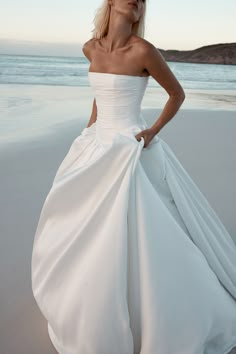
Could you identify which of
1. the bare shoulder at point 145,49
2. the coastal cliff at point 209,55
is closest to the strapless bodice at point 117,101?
the bare shoulder at point 145,49

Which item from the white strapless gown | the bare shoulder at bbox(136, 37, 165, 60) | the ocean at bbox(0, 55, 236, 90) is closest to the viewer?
the white strapless gown

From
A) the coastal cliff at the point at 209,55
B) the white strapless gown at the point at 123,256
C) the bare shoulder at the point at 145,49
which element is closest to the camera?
the white strapless gown at the point at 123,256

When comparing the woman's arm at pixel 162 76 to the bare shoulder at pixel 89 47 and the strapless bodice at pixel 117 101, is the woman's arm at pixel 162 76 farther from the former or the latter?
the bare shoulder at pixel 89 47

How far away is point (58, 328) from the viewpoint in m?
2.53

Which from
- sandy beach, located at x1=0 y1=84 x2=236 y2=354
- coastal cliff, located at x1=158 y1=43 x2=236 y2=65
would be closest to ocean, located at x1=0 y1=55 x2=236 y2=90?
sandy beach, located at x1=0 y1=84 x2=236 y2=354

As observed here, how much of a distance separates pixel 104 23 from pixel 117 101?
1.49 feet

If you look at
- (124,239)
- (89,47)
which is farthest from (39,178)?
(124,239)

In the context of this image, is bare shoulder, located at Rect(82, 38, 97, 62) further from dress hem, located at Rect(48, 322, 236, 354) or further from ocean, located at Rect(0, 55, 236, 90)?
ocean, located at Rect(0, 55, 236, 90)

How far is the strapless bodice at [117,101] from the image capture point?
255 cm

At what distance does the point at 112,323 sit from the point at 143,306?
17cm

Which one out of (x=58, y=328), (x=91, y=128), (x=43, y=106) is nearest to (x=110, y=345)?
(x=58, y=328)

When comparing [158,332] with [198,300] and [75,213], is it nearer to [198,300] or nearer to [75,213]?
[198,300]

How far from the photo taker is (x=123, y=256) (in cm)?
232

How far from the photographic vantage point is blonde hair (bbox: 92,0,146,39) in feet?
8.64
